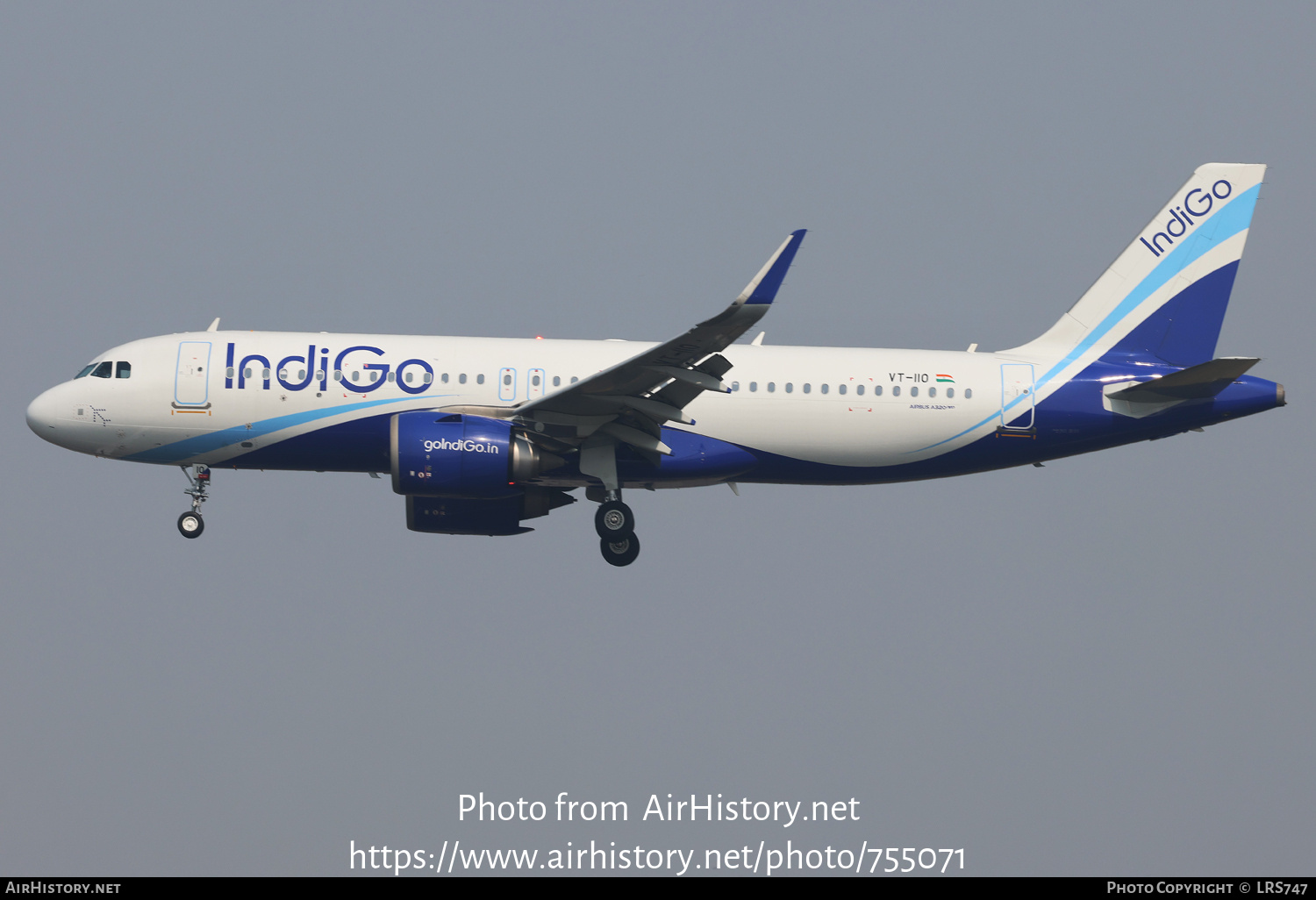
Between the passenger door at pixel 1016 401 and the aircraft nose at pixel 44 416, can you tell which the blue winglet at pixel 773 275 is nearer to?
the passenger door at pixel 1016 401

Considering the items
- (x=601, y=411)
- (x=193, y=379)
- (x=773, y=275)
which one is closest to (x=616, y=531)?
(x=601, y=411)

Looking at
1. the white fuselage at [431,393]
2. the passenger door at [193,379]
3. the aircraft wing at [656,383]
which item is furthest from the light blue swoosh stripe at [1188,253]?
the passenger door at [193,379]

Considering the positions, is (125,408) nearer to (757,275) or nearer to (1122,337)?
(757,275)

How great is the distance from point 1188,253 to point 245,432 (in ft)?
70.2

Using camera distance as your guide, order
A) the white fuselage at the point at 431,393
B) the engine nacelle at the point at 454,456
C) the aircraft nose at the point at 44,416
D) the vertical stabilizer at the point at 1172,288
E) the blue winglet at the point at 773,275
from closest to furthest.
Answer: the blue winglet at the point at 773,275 → the engine nacelle at the point at 454,456 → the white fuselage at the point at 431,393 → the aircraft nose at the point at 44,416 → the vertical stabilizer at the point at 1172,288

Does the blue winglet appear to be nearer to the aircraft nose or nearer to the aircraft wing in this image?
the aircraft wing

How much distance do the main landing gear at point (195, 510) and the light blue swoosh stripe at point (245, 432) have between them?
2.54ft

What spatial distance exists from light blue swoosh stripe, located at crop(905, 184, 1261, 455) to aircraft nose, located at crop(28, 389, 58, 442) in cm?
2237

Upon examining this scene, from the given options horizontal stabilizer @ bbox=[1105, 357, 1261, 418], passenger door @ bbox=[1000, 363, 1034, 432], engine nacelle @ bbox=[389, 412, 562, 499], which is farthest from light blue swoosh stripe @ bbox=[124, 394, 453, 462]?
horizontal stabilizer @ bbox=[1105, 357, 1261, 418]

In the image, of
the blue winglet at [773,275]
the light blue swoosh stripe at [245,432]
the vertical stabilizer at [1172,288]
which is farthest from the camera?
the vertical stabilizer at [1172,288]

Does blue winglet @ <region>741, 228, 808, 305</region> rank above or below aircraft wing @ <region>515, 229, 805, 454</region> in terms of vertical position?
above

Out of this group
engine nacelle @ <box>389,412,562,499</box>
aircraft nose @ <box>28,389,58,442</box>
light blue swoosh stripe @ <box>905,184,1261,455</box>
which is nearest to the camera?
engine nacelle @ <box>389,412,562,499</box>

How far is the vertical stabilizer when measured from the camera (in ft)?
111

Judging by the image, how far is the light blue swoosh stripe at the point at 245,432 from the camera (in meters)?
31.5
